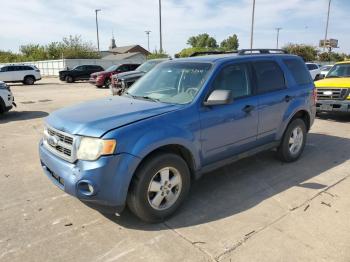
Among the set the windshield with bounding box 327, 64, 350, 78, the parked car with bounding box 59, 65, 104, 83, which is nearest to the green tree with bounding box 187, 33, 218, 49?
the parked car with bounding box 59, 65, 104, 83

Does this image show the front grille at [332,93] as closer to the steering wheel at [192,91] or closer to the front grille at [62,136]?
the steering wheel at [192,91]

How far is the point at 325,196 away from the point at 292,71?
2.25 m

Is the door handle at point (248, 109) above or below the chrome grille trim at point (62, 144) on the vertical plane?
above

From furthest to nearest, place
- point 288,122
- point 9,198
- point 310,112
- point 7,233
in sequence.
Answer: point 310,112
point 288,122
point 9,198
point 7,233

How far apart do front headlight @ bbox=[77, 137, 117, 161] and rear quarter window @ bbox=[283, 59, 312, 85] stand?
142 inches

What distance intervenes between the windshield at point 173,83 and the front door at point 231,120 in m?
0.24

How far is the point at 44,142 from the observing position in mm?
4047

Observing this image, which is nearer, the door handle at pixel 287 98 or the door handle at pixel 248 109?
the door handle at pixel 248 109

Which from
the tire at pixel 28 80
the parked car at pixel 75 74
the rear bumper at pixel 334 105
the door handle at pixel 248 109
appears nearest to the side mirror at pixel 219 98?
the door handle at pixel 248 109

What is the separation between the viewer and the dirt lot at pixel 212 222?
3158 millimetres

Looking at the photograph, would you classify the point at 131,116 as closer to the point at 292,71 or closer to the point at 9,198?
the point at 9,198

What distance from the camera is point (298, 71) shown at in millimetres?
5789

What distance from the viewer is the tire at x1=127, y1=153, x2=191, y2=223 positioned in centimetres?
343

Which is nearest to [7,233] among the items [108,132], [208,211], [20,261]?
[20,261]
